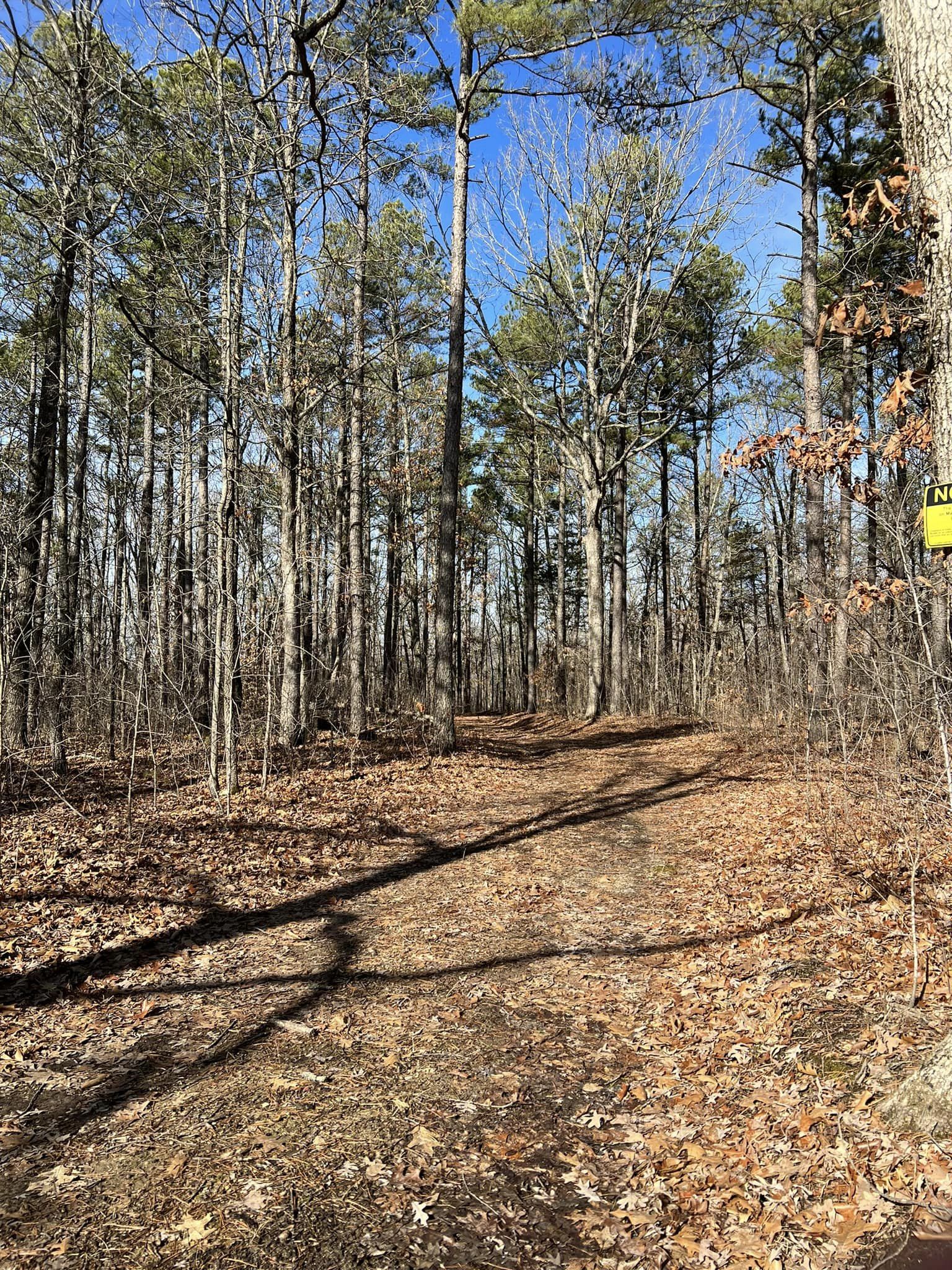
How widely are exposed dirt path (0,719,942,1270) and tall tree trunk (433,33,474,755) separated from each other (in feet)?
14.3

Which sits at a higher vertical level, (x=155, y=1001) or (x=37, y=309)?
(x=37, y=309)

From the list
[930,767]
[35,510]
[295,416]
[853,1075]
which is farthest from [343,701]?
[853,1075]

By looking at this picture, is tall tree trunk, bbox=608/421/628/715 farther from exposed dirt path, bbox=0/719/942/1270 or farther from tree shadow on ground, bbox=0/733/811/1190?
tree shadow on ground, bbox=0/733/811/1190

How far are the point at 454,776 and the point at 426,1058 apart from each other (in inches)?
263

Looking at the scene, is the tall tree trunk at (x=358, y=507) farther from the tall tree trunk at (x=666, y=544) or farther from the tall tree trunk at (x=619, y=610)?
the tall tree trunk at (x=666, y=544)

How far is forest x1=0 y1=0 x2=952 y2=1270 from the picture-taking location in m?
2.76

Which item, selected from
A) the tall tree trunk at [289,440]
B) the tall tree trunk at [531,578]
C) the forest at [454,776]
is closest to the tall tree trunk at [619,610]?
the forest at [454,776]

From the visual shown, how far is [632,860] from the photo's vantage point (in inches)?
268

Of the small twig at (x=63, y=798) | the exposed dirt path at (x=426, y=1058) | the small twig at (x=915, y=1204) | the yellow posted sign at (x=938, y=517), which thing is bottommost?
the exposed dirt path at (x=426, y=1058)

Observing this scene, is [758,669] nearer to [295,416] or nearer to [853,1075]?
[295,416]

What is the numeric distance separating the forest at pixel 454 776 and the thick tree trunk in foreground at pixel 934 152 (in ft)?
0.08

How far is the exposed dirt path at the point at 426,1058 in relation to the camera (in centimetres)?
255

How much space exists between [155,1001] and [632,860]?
4239 millimetres

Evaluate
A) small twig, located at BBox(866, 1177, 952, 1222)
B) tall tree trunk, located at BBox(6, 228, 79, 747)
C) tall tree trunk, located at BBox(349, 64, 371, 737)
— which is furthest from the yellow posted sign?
tall tree trunk, located at BBox(349, 64, 371, 737)
